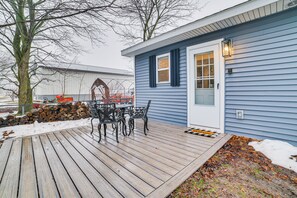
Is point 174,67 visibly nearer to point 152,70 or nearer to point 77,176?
point 152,70

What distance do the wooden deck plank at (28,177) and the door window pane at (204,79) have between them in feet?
11.8

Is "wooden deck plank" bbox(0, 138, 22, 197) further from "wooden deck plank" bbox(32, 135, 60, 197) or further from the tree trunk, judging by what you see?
the tree trunk

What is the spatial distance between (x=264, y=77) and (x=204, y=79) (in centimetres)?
122

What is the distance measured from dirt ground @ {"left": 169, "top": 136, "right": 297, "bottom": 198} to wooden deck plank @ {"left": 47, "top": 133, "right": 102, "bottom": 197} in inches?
33.7

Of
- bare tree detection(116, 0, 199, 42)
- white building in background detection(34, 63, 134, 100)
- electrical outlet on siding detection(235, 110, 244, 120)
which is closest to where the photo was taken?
electrical outlet on siding detection(235, 110, 244, 120)

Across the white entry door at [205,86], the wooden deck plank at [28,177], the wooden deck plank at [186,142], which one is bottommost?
the wooden deck plank at [28,177]

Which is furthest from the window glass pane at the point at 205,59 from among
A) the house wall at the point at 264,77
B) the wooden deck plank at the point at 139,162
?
the wooden deck plank at the point at 139,162

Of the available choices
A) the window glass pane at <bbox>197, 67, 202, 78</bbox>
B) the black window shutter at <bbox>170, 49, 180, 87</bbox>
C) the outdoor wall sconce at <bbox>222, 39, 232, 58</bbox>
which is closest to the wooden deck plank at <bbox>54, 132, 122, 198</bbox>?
the black window shutter at <bbox>170, 49, 180, 87</bbox>

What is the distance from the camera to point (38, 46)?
5.94 metres

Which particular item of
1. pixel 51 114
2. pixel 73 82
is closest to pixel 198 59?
pixel 51 114

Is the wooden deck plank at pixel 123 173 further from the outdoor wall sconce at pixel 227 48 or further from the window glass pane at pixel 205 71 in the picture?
the outdoor wall sconce at pixel 227 48

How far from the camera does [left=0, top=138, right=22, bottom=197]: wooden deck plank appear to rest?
145 centimetres

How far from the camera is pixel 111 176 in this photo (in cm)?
169

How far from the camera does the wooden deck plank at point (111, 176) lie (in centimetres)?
142
